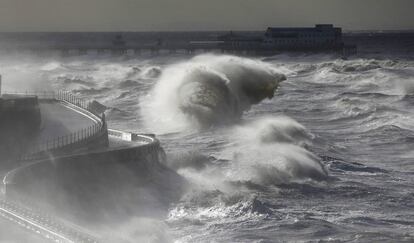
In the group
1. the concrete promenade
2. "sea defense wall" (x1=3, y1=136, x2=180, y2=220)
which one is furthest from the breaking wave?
"sea defense wall" (x1=3, y1=136, x2=180, y2=220)

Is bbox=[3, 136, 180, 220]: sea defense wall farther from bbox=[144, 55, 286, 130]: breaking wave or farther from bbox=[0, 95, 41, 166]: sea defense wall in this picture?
bbox=[144, 55, 286, 130]: breaking wave

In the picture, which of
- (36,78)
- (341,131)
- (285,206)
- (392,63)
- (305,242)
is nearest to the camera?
(305,242)

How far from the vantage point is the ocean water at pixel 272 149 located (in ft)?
67.1

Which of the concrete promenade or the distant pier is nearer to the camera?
the concrete promenade

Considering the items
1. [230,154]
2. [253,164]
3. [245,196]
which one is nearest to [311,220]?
[245,196]

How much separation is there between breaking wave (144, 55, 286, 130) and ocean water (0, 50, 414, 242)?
10 cm

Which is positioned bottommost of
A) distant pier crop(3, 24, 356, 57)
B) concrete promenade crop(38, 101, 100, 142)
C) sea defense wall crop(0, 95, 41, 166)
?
distant pier crop(3, 24, 356, 57)

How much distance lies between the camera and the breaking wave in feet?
143

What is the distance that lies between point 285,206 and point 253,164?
6075 mm

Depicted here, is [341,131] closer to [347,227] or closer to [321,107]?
[321,107]

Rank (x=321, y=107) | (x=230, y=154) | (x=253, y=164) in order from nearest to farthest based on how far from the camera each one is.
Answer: (x=253, y=164) < (x=230, y=154) < (x=321, y=107)

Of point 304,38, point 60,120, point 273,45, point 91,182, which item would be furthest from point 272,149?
point 304,38

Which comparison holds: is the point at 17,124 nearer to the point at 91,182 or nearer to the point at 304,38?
the point at 91,182

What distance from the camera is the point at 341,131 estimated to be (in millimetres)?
41000
